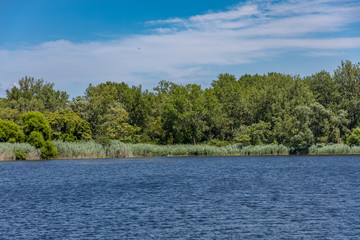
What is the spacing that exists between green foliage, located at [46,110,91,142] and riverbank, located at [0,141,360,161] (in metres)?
10.3

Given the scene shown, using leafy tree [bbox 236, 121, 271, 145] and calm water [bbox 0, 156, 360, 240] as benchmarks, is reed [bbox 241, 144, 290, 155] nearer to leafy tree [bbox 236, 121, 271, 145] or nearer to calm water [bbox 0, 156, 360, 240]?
leafy tree [bbox 236, 121, 271, 145]

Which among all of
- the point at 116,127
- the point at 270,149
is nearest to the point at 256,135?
the point at 270,149

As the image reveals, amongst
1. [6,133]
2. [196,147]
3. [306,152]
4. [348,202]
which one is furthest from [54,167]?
[306,152]

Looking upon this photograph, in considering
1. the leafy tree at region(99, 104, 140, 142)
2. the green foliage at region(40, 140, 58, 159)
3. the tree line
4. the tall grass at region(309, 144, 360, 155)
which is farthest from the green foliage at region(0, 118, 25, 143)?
the tall grass at region(309, 144, 360, 155)

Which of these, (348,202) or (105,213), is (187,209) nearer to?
(105,213)

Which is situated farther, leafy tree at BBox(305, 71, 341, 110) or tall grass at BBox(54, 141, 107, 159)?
leafy tree at BBox(305, 71, 341, 110)

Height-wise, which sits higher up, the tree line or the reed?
the tree line

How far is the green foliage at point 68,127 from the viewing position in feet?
302

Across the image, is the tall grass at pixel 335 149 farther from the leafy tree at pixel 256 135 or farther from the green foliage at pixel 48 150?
the green foliage at pixel 48 150

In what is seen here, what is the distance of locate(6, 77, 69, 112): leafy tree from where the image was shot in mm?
123938

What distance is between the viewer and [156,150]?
296ft

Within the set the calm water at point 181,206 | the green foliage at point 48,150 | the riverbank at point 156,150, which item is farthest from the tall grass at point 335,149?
the green foliage at point 48,150

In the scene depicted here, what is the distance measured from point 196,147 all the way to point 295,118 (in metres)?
23.3

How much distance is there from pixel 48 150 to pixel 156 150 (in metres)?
23.5
